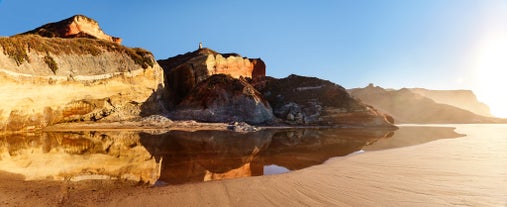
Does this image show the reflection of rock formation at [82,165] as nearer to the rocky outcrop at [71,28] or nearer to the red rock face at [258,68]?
the rocky outcrop at [71,28]

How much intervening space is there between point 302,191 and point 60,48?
2856 cm

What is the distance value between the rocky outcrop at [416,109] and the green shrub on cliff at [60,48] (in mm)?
67720

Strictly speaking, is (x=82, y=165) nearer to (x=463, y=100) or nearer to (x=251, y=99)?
(x=251, y=99)

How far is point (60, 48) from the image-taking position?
83.6 ft

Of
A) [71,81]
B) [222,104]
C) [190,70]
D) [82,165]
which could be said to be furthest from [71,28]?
[82,165]

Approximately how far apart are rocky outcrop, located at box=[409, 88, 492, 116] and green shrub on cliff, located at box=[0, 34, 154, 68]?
471 ft

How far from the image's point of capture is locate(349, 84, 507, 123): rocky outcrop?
69500mm

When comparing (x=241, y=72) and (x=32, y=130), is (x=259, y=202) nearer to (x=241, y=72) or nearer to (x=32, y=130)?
(x=32, y=130)

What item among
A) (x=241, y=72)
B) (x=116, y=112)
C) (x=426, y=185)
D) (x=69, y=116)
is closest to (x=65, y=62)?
(x=69, y=116)

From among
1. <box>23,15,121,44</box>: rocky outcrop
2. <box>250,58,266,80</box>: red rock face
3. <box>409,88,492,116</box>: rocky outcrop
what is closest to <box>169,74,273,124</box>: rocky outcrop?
<box>23,15,121,44</box>: rocky outcrop

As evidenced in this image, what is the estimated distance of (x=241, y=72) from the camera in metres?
55.7

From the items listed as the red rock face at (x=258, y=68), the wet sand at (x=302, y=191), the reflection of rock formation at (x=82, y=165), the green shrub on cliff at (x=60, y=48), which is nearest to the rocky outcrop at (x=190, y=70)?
the green shrub on cliff at (x=60, y=48)

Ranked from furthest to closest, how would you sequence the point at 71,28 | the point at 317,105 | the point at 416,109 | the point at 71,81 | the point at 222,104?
the point at 416,109 < the point at 317,105 < the point at 71,28 < the point at 222,104 < the point at 71,81

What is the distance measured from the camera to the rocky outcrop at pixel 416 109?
228ft
